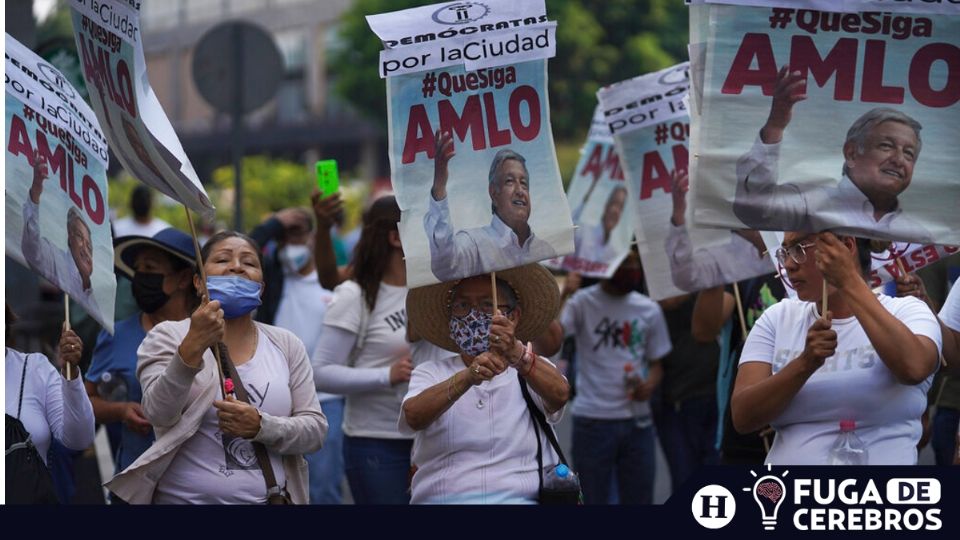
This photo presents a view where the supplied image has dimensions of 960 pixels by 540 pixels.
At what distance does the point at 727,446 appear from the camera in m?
6.07

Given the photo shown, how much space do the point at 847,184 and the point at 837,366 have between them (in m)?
0.53

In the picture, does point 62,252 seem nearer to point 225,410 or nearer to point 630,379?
point 225,410

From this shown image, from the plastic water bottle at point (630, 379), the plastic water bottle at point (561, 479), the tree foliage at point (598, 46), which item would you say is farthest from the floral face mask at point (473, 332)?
the tree foliage at point (598, 46)

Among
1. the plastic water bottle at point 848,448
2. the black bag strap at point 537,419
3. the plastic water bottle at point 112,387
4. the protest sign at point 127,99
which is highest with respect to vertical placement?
the protest sign at point 127,99

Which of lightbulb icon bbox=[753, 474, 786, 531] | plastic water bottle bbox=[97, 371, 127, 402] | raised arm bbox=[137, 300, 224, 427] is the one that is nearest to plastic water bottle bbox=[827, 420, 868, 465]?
lightbulb icon bbox=[753, 474, 786, 531]

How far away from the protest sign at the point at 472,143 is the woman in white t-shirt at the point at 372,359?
1398 millimetres

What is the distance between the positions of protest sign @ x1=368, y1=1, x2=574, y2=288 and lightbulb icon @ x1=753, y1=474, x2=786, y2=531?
3.74 feet

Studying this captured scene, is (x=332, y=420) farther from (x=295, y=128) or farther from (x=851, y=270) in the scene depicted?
(x=295, y=128)

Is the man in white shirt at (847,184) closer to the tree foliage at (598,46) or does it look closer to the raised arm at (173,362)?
the raised arm at (173,362)

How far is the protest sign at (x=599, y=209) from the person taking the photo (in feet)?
26.4

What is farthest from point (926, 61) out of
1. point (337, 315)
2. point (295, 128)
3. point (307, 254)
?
point (295, 128)

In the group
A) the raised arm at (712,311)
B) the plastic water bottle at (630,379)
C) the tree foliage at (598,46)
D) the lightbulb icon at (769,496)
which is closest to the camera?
the lightbulb icon at (769,496)

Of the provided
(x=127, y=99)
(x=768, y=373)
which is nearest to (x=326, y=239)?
(x=127, y=99)

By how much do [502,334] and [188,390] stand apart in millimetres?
968
